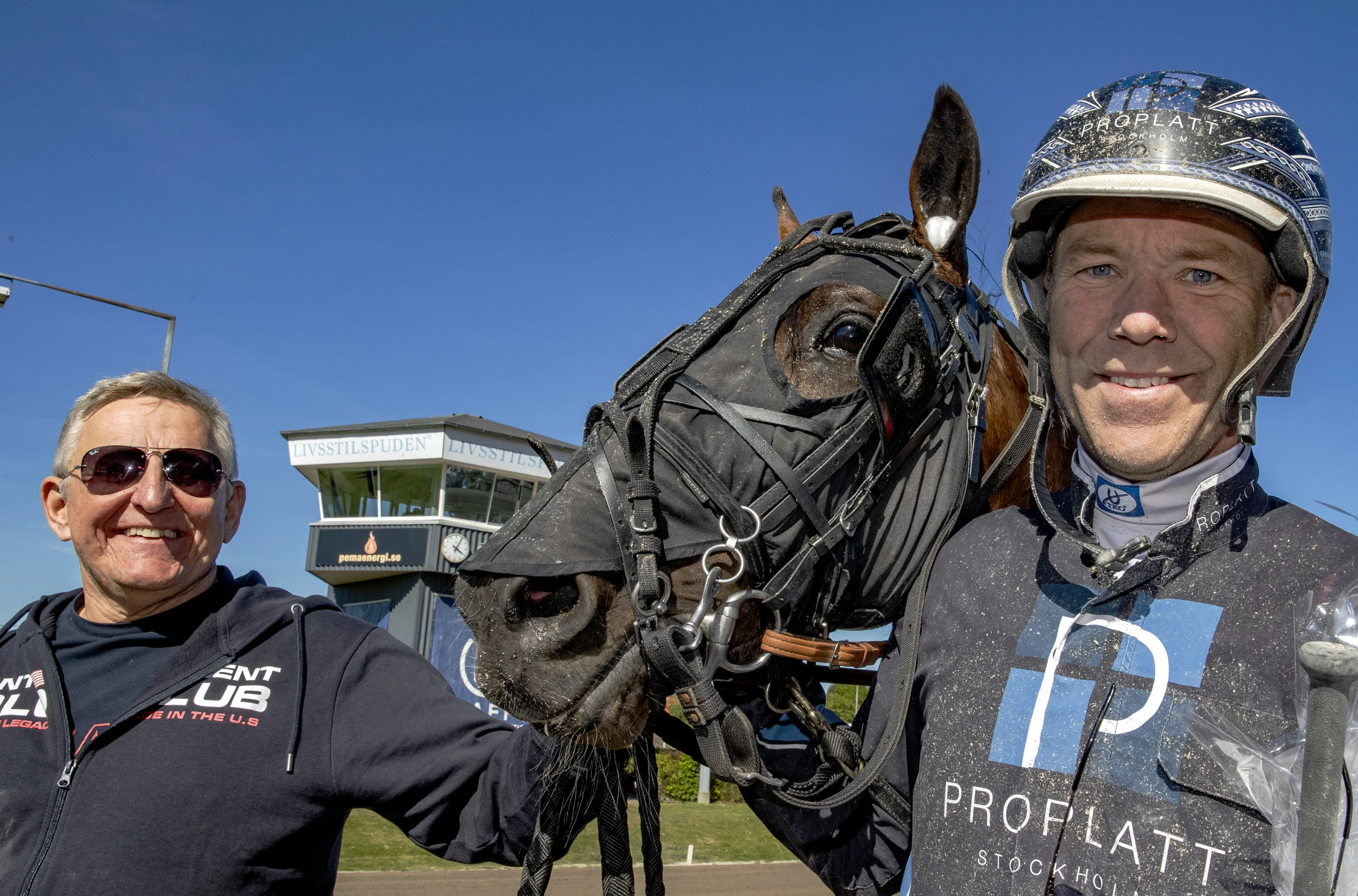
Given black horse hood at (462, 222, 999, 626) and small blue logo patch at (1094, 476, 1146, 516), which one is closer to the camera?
small blue logo patch at (1094, 476, 1146, 516)

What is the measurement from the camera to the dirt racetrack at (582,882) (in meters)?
10.6

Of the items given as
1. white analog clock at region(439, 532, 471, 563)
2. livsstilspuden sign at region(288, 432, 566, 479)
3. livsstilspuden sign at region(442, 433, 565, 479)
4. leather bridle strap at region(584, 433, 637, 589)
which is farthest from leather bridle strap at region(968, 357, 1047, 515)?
livsstilspuden sign at region(442, 433, 565, 479)

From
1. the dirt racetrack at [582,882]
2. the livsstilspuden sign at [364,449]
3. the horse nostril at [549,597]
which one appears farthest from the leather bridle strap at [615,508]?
the livsstilspuden sign at [364,449]

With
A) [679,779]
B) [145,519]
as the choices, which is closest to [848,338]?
[145,519]

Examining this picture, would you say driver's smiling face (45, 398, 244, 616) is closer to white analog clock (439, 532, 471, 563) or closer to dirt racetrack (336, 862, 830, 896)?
dirt racetrack (336, 862, 830, 896)

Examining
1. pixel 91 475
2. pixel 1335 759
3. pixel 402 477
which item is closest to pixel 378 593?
pixel 402 477

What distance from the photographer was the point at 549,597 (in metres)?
2.17

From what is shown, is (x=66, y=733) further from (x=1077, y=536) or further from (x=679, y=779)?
(x=679, y=779)

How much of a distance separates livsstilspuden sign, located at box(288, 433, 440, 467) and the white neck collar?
32484mm

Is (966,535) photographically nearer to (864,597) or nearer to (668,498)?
(864,597)

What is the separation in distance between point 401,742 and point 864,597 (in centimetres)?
123

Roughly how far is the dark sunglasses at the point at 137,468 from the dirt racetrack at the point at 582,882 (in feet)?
24.1

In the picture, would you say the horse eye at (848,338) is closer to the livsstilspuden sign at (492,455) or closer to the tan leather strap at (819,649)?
the tan leather strap at (819,649)

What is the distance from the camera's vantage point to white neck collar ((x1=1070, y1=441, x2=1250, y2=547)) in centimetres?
176
